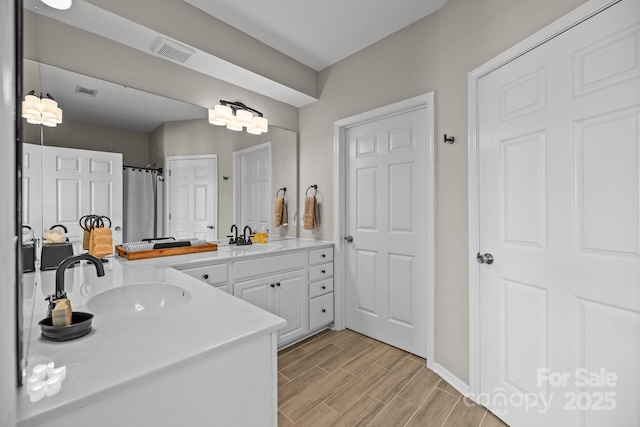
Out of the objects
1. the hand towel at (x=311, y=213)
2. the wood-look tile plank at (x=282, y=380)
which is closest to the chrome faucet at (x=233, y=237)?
the hand towel at (x=311, y=213)

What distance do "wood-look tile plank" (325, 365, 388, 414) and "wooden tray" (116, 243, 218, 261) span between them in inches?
53.3

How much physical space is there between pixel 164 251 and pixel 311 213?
137 cm

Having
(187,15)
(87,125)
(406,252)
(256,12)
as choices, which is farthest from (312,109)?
(87,125)

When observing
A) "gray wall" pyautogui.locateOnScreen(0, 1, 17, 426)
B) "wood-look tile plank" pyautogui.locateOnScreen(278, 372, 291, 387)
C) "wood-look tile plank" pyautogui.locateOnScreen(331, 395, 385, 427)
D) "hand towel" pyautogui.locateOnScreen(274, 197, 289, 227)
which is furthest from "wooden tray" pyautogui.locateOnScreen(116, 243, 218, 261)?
"gray wall" pyautogui.locateOnScreen(0, 1, 17, 426)

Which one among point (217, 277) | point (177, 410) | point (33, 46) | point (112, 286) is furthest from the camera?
point (217, 277)

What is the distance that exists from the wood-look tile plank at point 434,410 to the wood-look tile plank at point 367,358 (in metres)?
0.50

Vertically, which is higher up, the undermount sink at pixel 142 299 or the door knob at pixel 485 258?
the door knob at pixel 485 258

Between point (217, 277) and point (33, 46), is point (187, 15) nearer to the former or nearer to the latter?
point (33, 46)

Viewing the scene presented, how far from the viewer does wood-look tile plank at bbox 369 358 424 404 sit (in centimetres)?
184

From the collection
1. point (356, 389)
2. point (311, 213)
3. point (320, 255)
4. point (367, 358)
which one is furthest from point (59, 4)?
point (367, 358)

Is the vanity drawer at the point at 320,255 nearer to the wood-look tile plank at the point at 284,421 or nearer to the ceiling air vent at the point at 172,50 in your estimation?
the wood-look tile plank at the point at 284,421

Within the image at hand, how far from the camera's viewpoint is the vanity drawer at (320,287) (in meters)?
2.65

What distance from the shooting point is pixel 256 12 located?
2.17 metres

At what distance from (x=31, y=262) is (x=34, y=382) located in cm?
118
